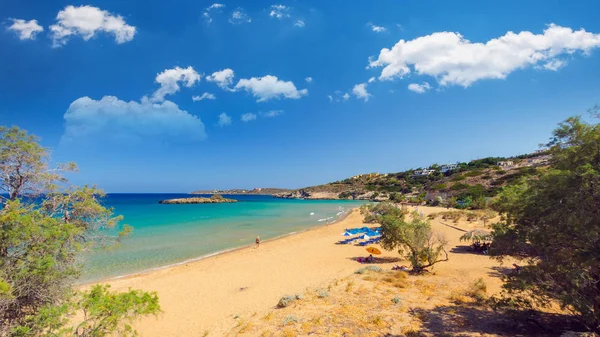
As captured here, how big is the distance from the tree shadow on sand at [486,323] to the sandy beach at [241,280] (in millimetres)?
3534

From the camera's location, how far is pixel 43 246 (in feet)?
17.0

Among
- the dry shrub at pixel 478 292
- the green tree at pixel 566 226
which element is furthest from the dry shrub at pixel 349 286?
the green tree at pixel 566 226

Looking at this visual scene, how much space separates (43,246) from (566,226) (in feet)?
33.6

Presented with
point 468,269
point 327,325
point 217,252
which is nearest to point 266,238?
point 217,252

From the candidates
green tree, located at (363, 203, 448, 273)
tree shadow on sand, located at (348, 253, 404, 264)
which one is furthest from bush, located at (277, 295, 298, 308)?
tree shadow on sand, located at (348, 253, 404, 264)

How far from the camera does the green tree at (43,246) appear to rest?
15.8 feet

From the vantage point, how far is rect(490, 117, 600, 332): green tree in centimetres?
521

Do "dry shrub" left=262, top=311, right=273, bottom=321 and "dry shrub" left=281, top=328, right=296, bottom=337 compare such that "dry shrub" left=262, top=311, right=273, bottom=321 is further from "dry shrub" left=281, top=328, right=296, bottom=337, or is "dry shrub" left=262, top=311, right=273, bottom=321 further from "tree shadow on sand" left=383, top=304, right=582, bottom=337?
"tree shadow on sand" left=383, top=304, right=582, bottom=337

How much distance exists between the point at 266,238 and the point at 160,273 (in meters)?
15.1

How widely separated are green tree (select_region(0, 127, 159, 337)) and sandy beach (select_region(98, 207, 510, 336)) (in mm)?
5648

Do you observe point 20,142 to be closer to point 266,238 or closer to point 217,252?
point 217,252

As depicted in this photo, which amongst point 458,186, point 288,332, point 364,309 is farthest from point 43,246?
point 458,186

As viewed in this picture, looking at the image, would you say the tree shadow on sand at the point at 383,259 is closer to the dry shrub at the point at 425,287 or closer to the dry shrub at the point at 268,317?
the dry shrub at the point at 425,287

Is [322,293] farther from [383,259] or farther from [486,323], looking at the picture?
[383,259]
